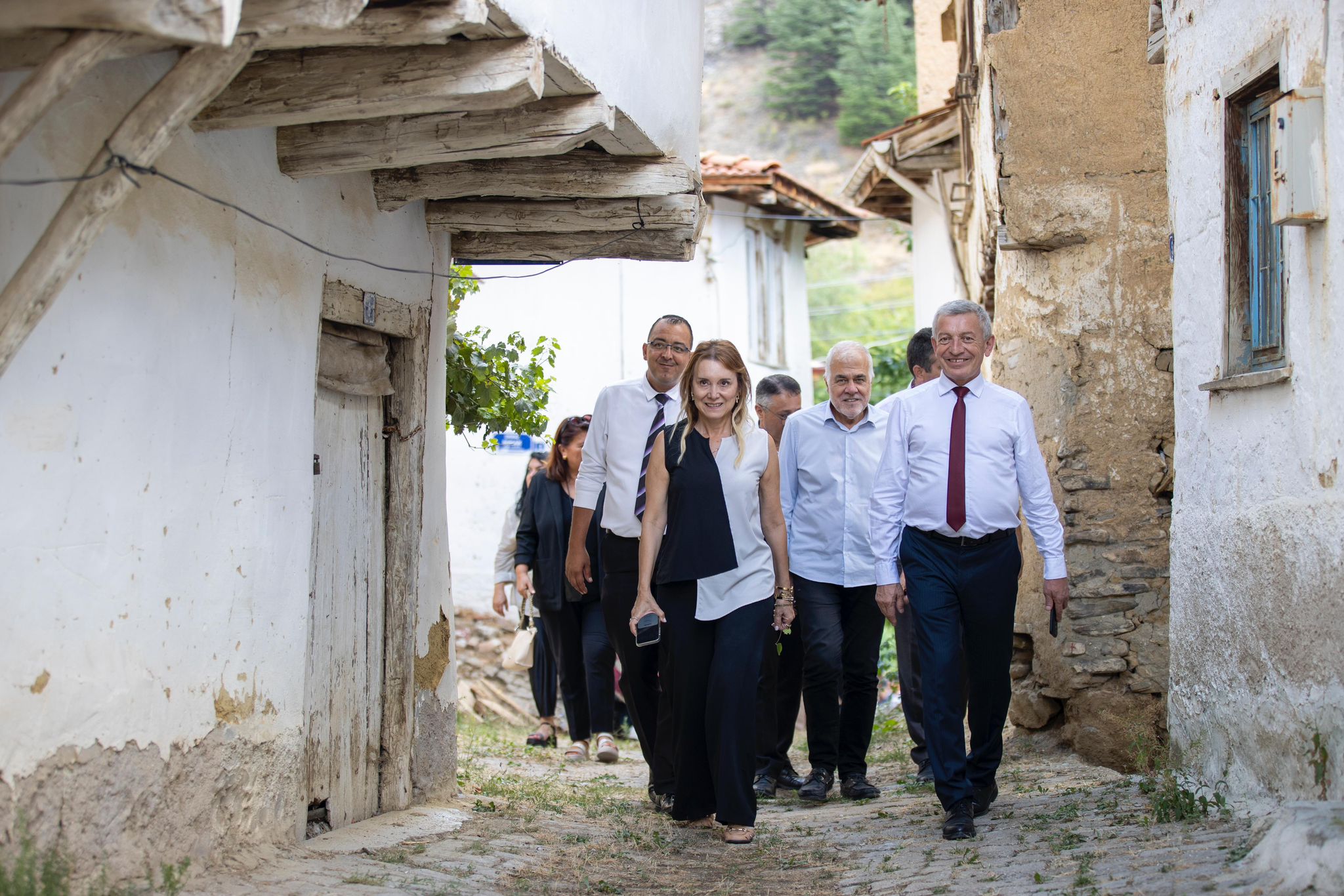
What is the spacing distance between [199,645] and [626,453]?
90.8 inches

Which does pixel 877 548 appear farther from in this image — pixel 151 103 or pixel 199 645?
pixel 151 103

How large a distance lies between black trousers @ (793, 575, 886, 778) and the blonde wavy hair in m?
1.15

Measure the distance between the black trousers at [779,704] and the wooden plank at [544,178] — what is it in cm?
211

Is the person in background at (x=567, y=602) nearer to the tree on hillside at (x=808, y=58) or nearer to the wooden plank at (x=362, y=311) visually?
the wooden plank at (x=362, y=311)

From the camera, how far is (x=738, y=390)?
214 inches

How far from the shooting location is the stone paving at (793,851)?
4156mm

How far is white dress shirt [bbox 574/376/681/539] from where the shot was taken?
600 centimetres

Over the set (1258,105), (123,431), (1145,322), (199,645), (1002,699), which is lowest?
(1002,699)

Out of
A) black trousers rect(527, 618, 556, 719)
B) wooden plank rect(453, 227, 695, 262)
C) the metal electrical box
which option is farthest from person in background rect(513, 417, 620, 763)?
the metal electrical box

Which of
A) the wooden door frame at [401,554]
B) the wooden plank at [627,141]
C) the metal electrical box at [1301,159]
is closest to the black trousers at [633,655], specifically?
the wooden door frame at [401,554]

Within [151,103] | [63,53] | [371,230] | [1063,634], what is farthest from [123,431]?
[1063,634]

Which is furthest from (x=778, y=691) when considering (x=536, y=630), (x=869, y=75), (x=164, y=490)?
(x=869, y=75)

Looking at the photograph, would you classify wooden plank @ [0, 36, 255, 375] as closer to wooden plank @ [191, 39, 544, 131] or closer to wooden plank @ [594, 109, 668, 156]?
wooden plank @ [191, 39, 544, 131]

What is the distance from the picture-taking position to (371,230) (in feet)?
18.7
